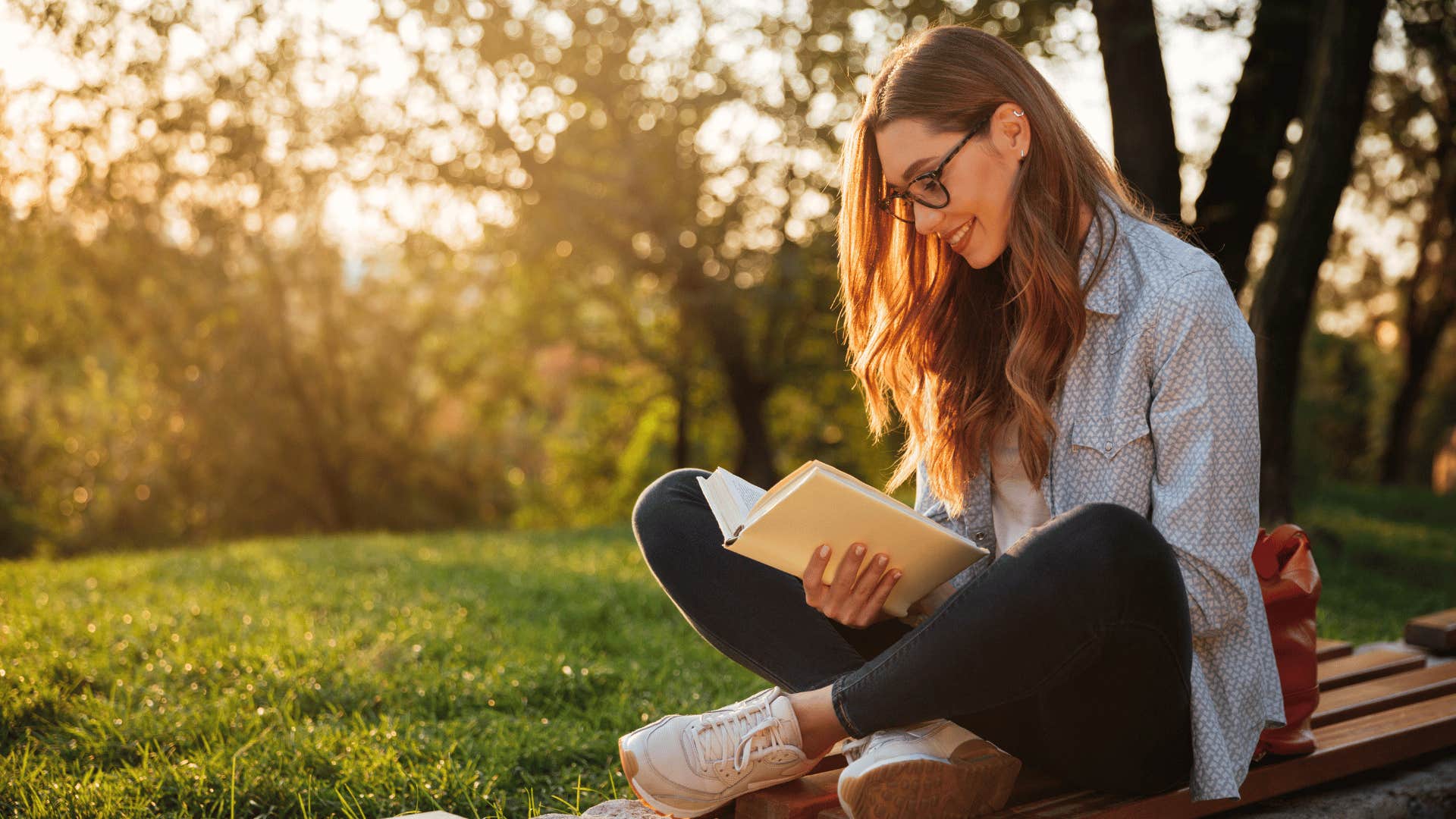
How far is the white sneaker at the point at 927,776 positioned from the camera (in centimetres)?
176

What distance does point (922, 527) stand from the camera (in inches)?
75.0

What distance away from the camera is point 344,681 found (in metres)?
3.06

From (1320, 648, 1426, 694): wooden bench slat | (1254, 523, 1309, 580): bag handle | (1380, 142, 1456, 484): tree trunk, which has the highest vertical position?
(1254, 523, 1309, 580): bag handle

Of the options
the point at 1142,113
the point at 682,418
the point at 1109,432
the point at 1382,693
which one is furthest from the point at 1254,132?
the point at 682,418

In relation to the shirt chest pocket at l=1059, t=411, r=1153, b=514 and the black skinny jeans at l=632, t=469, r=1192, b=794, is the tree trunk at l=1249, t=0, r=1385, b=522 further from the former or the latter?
the black skinny jeans at l=632, t=469, r=1192, b=794

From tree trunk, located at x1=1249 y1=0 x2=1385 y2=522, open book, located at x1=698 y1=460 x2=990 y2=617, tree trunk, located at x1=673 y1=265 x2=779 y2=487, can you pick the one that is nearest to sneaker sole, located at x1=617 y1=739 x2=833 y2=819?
open book, located at x1=698 y1=460 x2=990 y2=617

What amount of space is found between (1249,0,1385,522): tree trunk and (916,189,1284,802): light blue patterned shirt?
3.49m

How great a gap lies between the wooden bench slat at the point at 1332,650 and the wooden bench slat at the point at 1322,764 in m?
0.41

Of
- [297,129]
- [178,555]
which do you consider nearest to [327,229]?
[297,129]

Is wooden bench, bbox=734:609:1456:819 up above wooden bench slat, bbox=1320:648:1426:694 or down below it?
above

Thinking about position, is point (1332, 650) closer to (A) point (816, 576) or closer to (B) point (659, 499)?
(A) point (816, 576)

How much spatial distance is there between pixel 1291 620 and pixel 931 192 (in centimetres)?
104

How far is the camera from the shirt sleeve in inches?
72.2

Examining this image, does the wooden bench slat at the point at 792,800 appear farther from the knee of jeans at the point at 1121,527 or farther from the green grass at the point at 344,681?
the knee of jeans at the point at 1121,527
